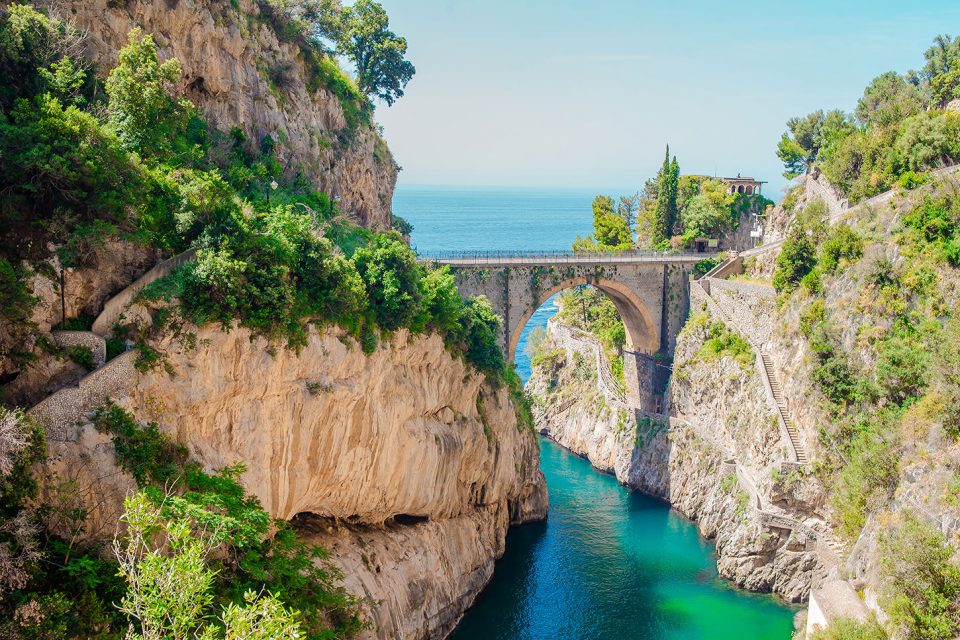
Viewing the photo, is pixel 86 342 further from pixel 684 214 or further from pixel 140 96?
pixel 684 214

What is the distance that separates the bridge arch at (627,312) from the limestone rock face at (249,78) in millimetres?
11852

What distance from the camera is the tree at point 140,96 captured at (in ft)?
81.5

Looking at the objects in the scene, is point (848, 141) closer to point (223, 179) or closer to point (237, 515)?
point (223, 179)

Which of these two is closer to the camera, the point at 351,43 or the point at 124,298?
the point at 124,298

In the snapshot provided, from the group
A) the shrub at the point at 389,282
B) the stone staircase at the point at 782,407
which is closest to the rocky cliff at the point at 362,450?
the shrub at the point at 389,282

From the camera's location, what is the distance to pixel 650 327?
170ft

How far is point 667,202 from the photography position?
203 feet

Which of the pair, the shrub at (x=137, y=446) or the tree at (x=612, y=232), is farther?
the tree at (x=612, y=232)

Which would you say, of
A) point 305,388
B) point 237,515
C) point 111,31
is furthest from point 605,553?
point 111,31

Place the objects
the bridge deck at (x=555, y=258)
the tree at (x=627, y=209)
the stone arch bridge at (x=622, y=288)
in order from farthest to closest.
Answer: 1. the tree at (x=627, y=209)
2. the stone arch bridge at (x=622, y=288)
3. the bridge deck at (x=555, y=258)

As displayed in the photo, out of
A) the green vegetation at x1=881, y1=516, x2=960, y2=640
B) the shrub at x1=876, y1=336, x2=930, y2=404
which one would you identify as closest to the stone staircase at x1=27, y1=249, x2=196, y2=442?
the green vegetation at x1=881, y1=516, x2=960, y2=640

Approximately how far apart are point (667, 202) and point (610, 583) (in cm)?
3324

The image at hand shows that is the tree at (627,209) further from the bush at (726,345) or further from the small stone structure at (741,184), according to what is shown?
the bush at (726,345)

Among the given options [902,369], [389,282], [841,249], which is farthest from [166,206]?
[841,249]
